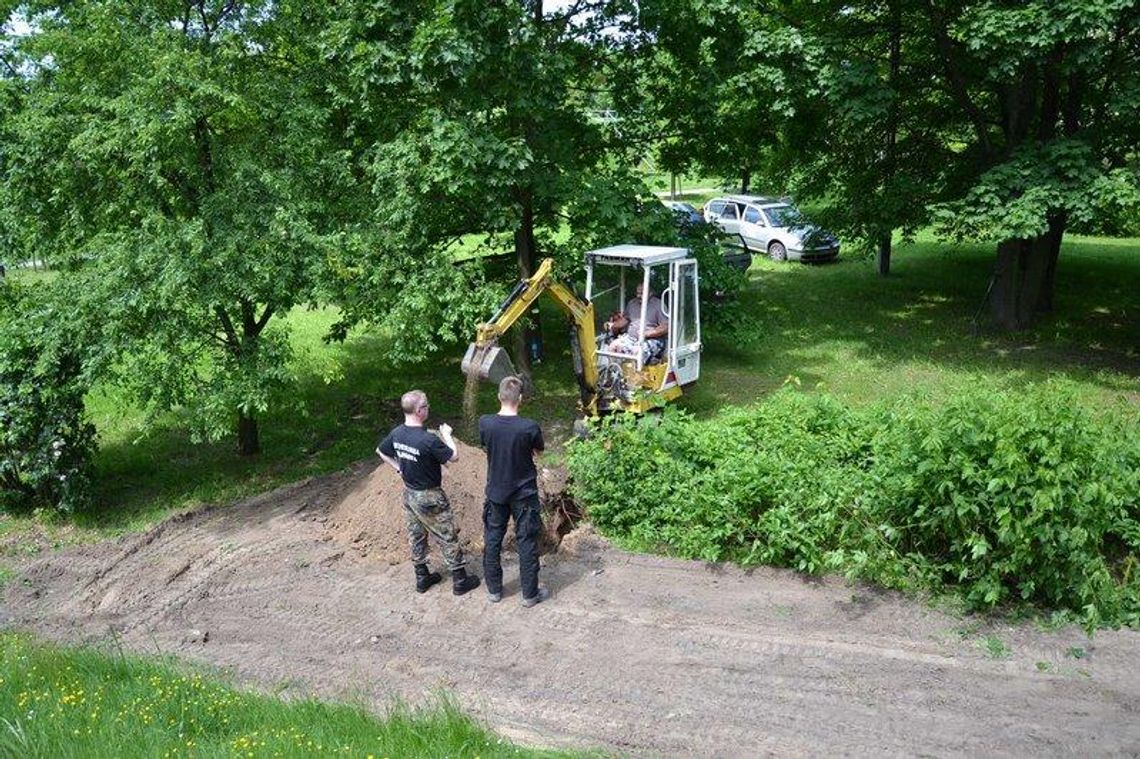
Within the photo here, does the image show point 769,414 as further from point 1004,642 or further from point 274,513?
point 274,513

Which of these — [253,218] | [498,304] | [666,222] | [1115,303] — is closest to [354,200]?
[253,218]

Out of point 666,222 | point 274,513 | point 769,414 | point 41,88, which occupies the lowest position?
point 274,513

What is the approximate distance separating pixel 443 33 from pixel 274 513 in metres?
6.32

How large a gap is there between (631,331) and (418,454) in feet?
17.7

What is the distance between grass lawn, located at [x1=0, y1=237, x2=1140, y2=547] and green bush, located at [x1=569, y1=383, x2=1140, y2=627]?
12.0ft

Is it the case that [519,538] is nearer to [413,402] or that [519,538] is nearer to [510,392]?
[510,392]

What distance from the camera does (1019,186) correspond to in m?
14.4

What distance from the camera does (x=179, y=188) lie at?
11320 millimetres

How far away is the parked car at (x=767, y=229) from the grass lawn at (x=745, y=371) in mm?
2746

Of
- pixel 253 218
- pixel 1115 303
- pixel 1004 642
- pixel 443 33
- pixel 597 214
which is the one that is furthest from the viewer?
pixel 1115 303

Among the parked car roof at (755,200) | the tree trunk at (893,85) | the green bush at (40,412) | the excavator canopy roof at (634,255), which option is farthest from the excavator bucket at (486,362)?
the parked car roof at (755,200)

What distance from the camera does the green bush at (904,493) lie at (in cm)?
715

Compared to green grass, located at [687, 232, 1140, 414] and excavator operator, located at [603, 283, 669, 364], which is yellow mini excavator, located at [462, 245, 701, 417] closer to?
excavator operator, located at [603, 283, 669, 364]

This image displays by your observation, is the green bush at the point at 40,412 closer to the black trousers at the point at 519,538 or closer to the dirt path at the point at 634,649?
the dirt path at the point at 634,649
